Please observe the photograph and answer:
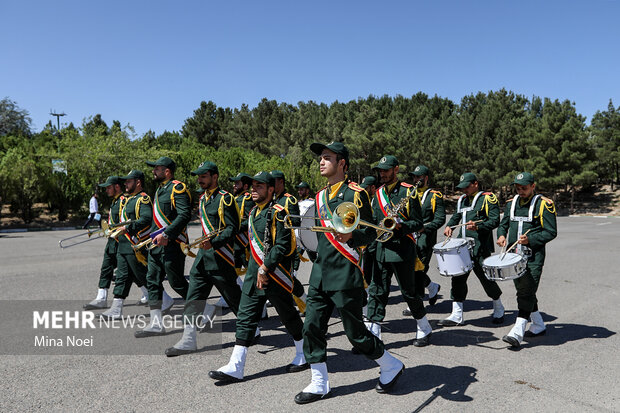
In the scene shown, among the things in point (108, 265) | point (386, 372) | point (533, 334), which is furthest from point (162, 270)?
point (533, 334)

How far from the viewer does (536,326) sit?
17.7ft

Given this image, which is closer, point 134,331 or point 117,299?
point 134,331

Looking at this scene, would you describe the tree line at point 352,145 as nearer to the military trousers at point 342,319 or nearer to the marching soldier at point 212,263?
the marching soldier at point 212,263

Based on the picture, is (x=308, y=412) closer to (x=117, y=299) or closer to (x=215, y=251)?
(x=215, y=251)

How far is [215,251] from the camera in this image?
5012 millimetres

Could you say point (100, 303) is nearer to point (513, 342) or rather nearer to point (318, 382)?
point (318, 382)

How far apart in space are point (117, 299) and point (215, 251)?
2.12 metres

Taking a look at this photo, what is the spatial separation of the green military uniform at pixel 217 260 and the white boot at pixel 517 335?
3.04 m

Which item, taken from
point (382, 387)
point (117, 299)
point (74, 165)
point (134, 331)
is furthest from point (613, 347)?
point (74, 165)

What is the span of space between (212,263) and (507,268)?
10.5 ft

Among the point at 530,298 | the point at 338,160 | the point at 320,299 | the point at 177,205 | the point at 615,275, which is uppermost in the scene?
the point at 338,160

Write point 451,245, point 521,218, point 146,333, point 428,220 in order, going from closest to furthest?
point 521,218, point 146,333, point 451,245, point 428,220

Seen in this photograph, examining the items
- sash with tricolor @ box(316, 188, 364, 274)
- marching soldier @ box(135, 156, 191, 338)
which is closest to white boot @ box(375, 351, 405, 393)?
sash with tricolor @ box(316, 188, 364, 274)

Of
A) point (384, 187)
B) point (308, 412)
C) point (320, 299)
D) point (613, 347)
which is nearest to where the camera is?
point (308, 412)
